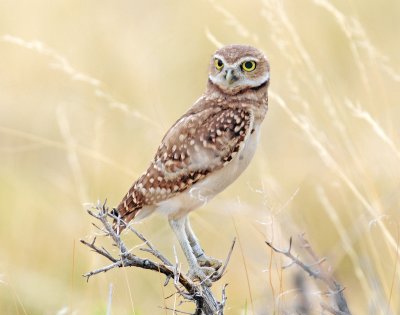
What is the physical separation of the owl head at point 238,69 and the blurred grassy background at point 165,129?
1.65 ft

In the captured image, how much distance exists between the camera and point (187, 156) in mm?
5145

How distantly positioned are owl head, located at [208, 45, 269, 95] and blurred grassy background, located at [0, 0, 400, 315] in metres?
0.50

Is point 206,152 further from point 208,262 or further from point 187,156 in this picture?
point 208,262

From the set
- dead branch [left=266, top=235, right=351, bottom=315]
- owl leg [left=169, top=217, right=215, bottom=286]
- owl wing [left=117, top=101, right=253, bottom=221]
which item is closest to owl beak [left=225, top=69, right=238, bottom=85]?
owl wing [left=117, top=101, right=253, bottom=221]

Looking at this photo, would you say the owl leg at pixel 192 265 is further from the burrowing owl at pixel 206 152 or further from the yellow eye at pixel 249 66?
the yellow eye at pixel 249 66

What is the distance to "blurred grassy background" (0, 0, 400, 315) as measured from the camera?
6363 millimetres

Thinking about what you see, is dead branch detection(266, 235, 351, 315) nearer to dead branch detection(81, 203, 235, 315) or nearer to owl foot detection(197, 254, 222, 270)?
dead branch detection(81, 203, 235, 315)

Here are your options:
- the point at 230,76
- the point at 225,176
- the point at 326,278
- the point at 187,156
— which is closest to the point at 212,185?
the point at 225,176

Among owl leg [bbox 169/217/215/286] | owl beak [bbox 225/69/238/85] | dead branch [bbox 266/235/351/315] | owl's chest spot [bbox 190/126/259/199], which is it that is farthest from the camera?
owl beak [bbox 225/69/238/85]

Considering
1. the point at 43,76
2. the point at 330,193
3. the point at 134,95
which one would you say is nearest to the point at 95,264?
the point at 330,193

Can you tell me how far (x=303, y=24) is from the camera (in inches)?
442

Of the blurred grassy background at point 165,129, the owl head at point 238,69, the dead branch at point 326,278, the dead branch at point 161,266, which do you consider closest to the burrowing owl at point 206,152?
the owl head at point 238,69

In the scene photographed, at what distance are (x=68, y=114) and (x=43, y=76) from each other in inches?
56.5

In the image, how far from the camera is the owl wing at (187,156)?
16.8ft
